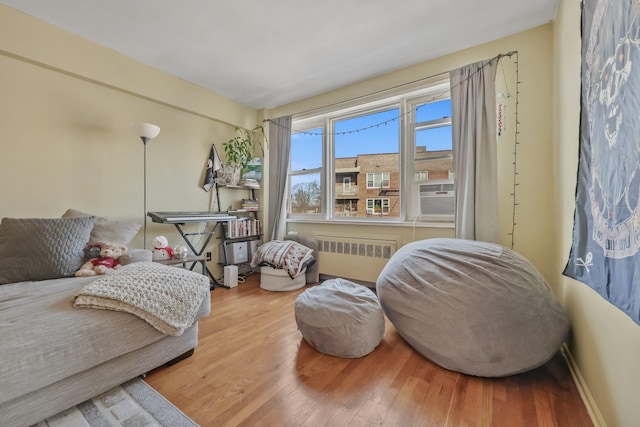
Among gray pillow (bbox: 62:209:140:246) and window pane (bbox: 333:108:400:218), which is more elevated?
window pane (bbox: 333:108:400:218)

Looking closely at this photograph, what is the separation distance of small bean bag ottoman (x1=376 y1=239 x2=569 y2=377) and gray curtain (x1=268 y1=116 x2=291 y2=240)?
7.58 feet

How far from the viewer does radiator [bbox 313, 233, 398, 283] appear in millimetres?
2932

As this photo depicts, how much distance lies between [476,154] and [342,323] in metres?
1.88

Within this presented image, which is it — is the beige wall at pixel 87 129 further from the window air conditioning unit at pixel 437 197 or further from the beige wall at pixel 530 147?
the beige wall at pixel 530 147

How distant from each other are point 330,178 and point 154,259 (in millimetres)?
2268

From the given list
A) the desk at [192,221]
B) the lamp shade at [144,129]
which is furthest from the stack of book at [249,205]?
the lamp shade at [144,129]

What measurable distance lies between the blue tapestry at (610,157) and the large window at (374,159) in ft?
4.57

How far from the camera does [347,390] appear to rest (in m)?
1.33

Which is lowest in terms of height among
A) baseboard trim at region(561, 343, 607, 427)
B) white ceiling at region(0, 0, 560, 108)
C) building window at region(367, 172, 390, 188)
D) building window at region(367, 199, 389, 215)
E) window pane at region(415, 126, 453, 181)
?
baseboard trim at region(561, 343, 607, 427)

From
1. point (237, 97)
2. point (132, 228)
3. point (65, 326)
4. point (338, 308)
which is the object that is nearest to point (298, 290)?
point (338, 308)

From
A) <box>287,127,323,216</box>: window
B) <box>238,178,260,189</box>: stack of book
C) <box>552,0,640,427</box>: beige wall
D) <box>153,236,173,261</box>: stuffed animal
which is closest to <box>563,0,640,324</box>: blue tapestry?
<box>552,0,640,427</box>: beige wall

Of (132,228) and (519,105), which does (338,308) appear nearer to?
(132,228)

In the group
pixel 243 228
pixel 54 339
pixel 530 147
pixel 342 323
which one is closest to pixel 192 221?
pixel 243 228

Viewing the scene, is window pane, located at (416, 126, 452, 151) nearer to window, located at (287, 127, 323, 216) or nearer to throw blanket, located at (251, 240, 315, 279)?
window, located at (287, 127, 323, 216)
